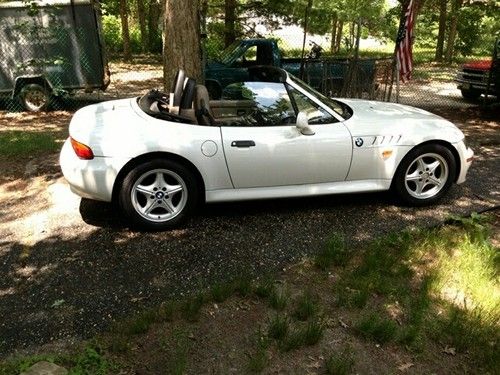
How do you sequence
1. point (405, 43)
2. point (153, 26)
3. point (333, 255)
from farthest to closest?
1. point (153, 26)
2. point (405, 43)
3. point (333, 255)

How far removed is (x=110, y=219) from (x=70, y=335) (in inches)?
67.5

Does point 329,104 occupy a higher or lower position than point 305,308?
higher

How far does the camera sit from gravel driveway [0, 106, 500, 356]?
329 centimetres

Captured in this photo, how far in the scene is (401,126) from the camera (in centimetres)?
468

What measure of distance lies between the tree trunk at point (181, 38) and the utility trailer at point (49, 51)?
14.8ft

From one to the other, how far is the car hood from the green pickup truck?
4758 millimetres

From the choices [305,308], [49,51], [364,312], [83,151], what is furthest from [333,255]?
[49,51]

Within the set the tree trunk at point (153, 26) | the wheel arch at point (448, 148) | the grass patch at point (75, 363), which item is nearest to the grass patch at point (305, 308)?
the grass patch at point (75, 363)

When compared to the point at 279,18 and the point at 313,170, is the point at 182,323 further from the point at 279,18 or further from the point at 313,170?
the point at 279,18

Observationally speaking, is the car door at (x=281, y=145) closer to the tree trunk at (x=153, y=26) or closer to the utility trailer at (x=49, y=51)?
the utility trailer at (x=49, y=51)

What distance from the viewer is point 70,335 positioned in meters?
3.04

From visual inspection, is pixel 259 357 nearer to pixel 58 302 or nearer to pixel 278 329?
pixel 278 329

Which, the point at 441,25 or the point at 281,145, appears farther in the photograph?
the point at 441,25

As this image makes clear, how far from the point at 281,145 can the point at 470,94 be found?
9606mm
